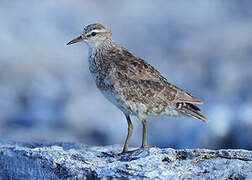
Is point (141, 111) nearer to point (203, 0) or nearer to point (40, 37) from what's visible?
point (40, 37)

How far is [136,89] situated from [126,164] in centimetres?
196

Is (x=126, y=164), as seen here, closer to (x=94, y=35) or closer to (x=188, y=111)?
(x=188, y=111)

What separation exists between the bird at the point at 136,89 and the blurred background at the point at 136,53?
14.0ft

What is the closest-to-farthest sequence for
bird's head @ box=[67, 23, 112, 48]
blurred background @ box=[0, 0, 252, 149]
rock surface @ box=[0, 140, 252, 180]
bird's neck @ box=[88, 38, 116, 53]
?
rock surface @ box=[0, 140, 252, 180], bird's neck @ box=[88, 38, 116, 53], bird's head @ box=[67, 23, 112, 48], blurred background @ box=[0, 0, 252, 149]

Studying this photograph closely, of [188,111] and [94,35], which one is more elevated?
[94,35]

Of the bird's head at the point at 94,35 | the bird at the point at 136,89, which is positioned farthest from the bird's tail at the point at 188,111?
the bird's head at the point at 94,35

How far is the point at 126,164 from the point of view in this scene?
7262 mm

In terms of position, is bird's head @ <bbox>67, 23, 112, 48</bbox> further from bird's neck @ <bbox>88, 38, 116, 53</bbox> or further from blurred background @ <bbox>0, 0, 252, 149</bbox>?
blurred background @ <bbox>0, 0, 252, 149</bbox>

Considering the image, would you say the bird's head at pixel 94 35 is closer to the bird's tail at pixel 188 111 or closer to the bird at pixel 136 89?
the bird at pixel 136 89

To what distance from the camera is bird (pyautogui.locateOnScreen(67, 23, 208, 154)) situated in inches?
351

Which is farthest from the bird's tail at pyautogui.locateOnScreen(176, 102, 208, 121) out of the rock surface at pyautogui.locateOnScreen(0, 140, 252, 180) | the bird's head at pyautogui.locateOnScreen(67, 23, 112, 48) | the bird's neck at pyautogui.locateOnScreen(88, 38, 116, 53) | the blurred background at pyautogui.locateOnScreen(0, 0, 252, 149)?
the blurred background at pyautogui.locateOnScreen(0, 0, 252, 149)

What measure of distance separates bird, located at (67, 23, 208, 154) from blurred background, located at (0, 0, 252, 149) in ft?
14.0

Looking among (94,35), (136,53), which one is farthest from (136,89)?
(136,53)

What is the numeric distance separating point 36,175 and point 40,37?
14.5 metres
